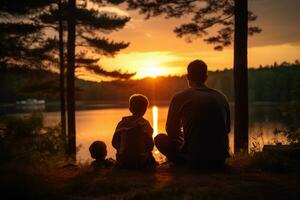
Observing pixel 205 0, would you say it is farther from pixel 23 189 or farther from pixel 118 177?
pixel 23 189

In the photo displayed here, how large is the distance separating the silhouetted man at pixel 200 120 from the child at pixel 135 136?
18.3 inches

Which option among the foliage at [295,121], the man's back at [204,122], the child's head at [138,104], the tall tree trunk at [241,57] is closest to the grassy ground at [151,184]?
the man's back at [204,122]

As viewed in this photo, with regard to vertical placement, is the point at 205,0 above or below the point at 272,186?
above

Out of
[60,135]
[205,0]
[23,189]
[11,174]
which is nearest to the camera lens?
[23,189]

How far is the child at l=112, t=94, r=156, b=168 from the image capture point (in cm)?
619

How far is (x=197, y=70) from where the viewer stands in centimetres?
575

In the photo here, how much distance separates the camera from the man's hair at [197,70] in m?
5.75

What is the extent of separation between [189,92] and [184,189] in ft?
5.42

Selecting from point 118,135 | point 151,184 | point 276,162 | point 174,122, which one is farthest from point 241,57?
Result: point 151,184

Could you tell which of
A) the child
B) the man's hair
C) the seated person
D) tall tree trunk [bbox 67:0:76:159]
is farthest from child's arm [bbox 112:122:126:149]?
tall tree trunk [bbox 67:0:76:159]

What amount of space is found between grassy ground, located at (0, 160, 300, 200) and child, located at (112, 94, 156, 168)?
215 millimetres

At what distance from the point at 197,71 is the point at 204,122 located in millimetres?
728

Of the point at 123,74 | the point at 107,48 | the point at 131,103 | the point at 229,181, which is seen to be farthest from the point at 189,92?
the point at 123,74

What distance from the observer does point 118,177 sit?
18.5ft
